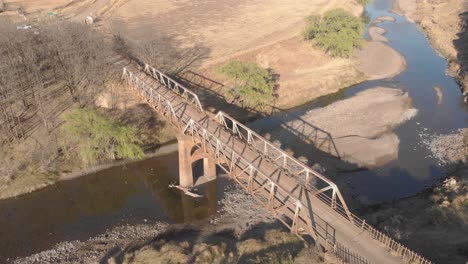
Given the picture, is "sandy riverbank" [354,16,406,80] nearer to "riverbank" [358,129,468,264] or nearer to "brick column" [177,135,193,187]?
"riverbank" [358,129,468,264]

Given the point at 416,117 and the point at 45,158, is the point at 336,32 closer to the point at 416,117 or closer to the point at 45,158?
the point at 416,117

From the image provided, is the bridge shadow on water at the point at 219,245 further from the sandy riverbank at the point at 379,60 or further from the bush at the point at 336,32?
the sandy riverbank at the point at 379,60

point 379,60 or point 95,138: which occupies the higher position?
point 95,138

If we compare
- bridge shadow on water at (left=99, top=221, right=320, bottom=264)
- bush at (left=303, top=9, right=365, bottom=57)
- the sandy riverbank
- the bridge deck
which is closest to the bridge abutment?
the bridge deck

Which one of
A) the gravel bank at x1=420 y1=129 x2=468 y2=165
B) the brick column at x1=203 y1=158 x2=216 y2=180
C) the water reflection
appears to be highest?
the brick column at x1=203 y1=158 x2=216 y2=180

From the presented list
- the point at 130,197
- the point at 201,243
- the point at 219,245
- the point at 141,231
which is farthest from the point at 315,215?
the point at 130,197

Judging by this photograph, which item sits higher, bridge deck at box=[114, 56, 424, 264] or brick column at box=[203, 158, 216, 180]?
bridge deck at box=[114, 56, 424, 264]

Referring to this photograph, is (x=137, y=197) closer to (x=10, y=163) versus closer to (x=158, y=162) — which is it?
(x=158, y=162)

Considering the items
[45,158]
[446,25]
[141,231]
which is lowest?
[141,231]
